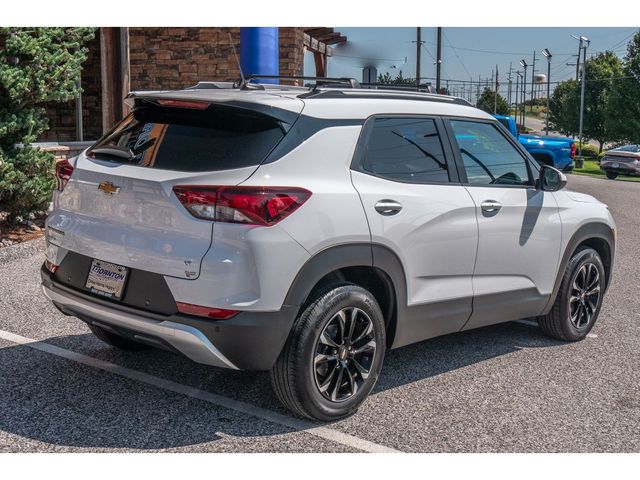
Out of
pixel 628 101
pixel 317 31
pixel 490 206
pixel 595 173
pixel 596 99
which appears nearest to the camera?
pixel 490 206

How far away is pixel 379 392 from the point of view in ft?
16.4

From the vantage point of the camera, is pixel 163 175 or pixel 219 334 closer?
pixel 219 334

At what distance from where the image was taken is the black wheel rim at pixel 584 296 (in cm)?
629

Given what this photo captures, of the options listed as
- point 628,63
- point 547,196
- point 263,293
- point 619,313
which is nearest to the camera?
point 263,293

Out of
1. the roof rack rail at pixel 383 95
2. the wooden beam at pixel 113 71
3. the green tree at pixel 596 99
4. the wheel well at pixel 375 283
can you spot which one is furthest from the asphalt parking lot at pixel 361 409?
the green tree at pixel 596 99

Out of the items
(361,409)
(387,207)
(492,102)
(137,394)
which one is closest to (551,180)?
(387,207)

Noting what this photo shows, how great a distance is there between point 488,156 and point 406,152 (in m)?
0.88

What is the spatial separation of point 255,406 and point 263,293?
945mm

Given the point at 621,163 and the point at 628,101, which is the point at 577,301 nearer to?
the point at 621,163

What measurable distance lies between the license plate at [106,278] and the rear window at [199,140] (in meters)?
0.56

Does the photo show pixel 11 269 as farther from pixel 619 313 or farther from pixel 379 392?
pixel 619 313

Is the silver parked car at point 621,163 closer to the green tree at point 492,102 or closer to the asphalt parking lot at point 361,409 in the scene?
the asphalt parking lot at point 361,409

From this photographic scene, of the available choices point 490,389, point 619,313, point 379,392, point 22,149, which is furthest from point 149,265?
point 22,149

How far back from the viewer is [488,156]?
5.52 m
